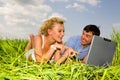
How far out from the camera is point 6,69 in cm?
178

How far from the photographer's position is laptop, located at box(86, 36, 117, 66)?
116 inches

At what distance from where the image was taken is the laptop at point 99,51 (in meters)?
2.94

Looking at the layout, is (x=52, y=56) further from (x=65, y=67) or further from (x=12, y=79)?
(x=12, y=79)

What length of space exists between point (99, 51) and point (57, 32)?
39.5 inches

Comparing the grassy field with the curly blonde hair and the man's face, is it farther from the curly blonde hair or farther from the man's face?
the man's face

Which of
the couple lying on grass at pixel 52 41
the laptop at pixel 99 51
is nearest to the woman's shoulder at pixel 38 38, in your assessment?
the couple lying on grass at pixel 52 41

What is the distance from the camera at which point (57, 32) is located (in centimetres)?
391

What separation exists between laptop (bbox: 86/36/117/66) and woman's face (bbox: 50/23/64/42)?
0.84 m

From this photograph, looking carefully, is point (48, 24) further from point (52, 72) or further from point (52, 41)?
point (52, 72)

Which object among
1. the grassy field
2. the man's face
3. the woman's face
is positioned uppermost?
the woman's face

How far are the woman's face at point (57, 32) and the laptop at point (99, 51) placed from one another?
837mm

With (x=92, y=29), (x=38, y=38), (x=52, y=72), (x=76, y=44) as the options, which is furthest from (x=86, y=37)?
(x=52, y=72)

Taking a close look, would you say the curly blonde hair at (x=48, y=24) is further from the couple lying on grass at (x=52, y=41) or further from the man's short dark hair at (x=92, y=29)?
the man's short dark hair at (x=92, y=29)

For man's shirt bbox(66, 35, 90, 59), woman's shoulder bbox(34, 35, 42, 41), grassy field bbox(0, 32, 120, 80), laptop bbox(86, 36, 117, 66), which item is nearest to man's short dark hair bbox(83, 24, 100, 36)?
man's shirt bbox(66, 35, 90, 59)
